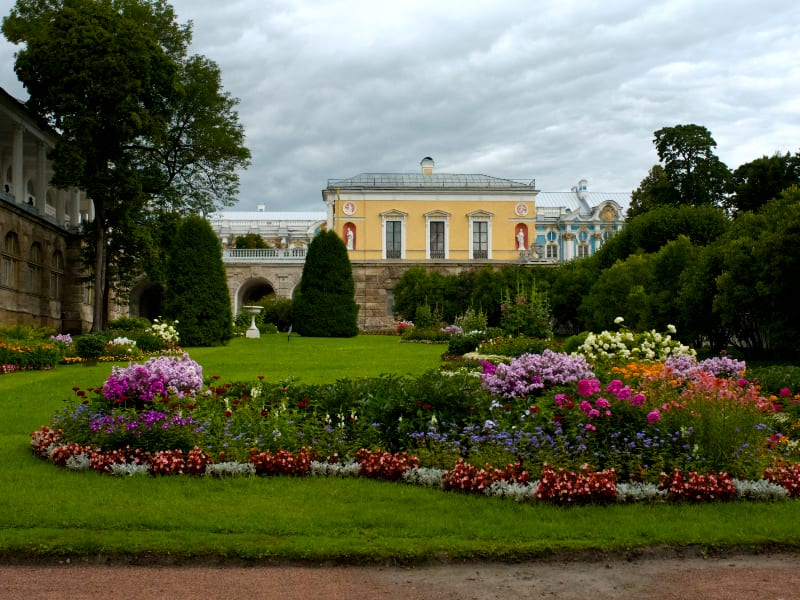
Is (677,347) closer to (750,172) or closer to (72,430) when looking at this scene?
(72,430)

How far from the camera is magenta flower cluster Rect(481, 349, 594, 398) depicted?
8.84 meters

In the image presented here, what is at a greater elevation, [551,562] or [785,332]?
[785,332]

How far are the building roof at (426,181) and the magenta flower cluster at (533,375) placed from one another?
40.2m

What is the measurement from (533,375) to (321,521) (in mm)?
4121

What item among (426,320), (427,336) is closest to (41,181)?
(426,320)

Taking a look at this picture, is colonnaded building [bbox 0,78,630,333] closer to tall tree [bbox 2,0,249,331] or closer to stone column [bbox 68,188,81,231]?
stone column [bbox 68,188,81,231]

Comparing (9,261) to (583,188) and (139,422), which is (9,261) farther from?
(583,188)

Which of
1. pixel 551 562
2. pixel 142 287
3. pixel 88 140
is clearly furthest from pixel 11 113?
pixel 551 562

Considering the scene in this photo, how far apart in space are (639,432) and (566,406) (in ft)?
2.53

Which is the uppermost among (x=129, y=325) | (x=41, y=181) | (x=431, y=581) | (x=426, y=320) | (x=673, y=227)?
(x=41, y=181)

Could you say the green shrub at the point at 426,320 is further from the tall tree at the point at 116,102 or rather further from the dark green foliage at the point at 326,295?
the tall tree at the point at 116,102

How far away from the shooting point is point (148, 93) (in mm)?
27531

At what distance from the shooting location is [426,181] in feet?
165

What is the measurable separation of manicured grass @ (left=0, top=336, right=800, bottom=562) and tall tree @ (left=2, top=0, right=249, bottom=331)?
839 inches
